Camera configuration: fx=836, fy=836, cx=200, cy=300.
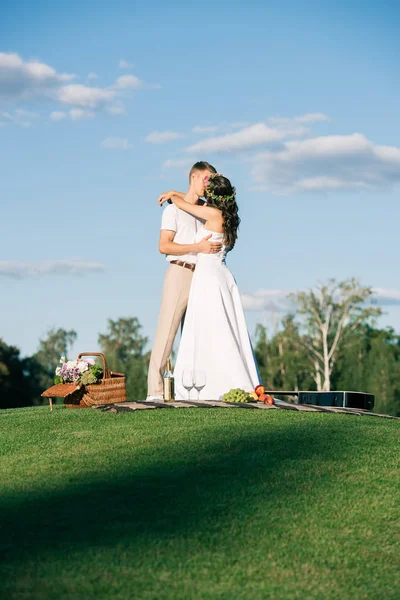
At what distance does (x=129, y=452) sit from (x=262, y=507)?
2318mm

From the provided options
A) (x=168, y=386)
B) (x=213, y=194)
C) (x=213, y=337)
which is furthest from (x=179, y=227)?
(x=168, y=386)

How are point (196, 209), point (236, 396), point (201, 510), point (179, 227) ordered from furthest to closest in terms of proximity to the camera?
point (179, 227) → point (196, 209) → point (236, 396) → point (201, 510)

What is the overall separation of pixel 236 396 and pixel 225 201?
2842 millimetres

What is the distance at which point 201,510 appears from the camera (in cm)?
662

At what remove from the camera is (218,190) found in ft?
40.0

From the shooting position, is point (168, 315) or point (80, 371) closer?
point (168, 315)

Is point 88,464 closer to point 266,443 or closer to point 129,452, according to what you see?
point 129,452

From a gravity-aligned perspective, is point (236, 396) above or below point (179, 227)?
below

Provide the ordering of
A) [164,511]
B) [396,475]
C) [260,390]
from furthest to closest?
[260,390], [396,475], [164,511]

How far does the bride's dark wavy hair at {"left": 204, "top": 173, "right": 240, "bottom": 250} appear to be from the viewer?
12.2 meters

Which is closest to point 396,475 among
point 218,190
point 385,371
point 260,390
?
point 260,390

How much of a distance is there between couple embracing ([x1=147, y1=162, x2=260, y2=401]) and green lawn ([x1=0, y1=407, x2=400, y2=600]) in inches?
68.2

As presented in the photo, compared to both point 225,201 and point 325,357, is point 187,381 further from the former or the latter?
point 325,357

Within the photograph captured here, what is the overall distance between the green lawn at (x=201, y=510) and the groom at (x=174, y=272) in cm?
213
